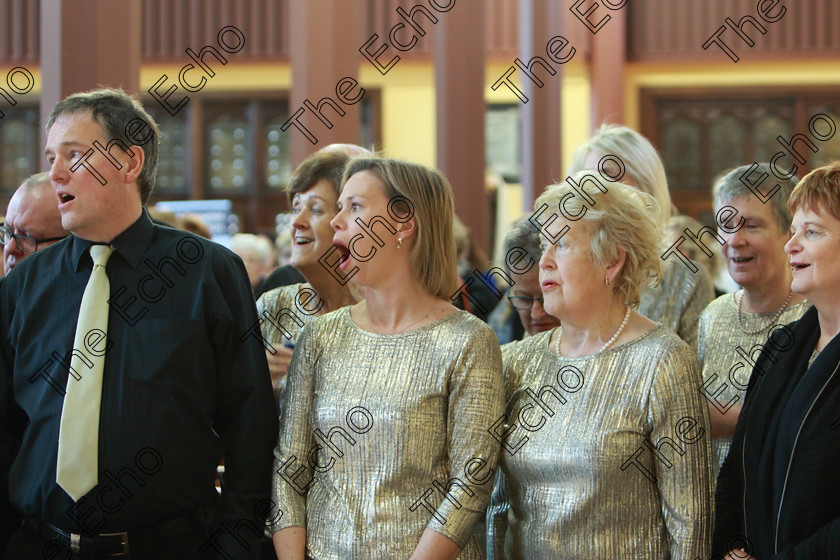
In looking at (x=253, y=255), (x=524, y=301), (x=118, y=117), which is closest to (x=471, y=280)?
(x=524, y=301)

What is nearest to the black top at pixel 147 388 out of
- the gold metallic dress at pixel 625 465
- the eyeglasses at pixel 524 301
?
the gold metallic dress at pixel 625 465

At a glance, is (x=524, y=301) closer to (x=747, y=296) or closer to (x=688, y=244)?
(x=747, y=296)

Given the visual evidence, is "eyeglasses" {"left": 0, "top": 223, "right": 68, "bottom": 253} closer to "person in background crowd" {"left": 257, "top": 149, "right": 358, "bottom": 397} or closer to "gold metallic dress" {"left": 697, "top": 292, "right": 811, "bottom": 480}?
"person in background crowd" {"left": 257, "top": 149, "right": 358, "bottom": 397}

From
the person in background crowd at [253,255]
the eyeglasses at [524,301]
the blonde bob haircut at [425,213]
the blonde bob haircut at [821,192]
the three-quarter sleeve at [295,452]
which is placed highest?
the blonde bob haircut at [821,192]

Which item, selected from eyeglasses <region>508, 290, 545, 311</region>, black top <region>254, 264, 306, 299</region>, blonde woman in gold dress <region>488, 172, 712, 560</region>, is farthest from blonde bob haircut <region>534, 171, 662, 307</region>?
black top <region>254, 264, 306, 299</region>

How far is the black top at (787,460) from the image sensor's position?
6.05 feet

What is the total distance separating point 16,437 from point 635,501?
1.47m

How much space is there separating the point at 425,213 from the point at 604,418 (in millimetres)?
623

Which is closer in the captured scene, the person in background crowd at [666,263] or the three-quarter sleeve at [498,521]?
the three-quarter sleeve at [498,521]

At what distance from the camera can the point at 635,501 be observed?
6.72 feet

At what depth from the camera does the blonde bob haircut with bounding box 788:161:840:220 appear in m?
1.97

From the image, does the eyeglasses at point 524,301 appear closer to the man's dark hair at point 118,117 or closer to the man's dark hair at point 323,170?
the man's dark hair at point 323,170

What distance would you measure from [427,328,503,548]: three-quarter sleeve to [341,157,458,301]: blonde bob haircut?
0.19 meters

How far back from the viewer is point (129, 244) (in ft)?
7.24
